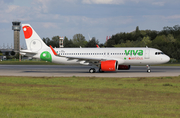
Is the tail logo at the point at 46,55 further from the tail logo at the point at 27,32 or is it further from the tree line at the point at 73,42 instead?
the tree line at the point at 73,42

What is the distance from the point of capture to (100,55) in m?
36.2

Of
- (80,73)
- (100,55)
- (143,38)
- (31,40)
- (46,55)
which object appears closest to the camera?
(80,73)

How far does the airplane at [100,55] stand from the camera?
114 feet

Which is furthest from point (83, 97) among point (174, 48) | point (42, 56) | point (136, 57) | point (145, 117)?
point (174, 48)

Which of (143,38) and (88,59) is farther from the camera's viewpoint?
(143,38)

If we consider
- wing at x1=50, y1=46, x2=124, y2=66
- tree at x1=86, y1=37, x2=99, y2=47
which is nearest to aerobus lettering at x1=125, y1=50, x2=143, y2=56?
wing at x1=50, y1=46, x2=124, y2=66

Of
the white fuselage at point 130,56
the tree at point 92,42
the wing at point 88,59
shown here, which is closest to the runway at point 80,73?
the white fuselage at point 130,56

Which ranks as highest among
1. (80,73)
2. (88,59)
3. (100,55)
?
(100,55)

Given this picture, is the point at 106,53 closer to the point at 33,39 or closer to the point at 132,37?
the point at 33,39

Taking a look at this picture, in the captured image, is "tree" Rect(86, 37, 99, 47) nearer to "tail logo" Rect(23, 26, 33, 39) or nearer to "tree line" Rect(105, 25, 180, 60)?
"tree line" Rect(105, 25, 180, 60)

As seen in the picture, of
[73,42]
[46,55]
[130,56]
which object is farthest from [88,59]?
[73,42]

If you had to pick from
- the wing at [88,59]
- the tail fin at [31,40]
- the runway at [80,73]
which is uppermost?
the tail fin at [31,40]

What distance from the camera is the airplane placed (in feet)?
114

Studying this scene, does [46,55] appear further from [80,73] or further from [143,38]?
[143,38]
